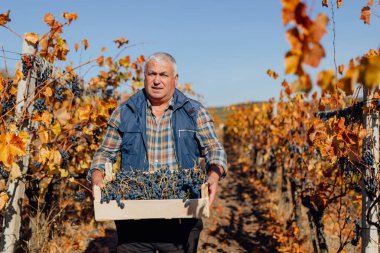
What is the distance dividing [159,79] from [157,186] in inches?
27.8

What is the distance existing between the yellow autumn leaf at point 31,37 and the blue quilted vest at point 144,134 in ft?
3.39

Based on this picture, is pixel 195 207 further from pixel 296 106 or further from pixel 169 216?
pixel 296 106

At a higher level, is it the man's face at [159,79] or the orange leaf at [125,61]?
the orange leaf at [125,61]

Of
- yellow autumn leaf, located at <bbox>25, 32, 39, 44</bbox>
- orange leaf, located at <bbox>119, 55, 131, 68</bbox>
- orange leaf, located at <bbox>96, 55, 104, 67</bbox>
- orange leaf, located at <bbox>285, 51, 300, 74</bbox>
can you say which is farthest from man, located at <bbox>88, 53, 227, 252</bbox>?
orange leaf, located at <bbox>119, 55, 131, 68</bbox>

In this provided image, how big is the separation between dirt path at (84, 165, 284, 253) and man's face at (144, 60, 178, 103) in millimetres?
2510

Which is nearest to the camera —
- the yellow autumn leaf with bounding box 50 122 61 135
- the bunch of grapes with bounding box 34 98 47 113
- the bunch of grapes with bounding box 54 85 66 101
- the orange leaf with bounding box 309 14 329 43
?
the orange leaf with bounding box 309 14 329 43

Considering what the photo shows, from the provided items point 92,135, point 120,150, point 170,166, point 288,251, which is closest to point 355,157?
point 170,166

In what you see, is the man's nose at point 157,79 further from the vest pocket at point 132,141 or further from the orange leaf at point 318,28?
the orange leaf at point 318,28

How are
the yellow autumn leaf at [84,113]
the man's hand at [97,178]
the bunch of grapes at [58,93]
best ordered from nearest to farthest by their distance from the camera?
the man's hand at [97,178]
the yellow autumn leaf at [84,113]
the bunch of grapes at [58,93]

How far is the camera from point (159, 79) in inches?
94.3

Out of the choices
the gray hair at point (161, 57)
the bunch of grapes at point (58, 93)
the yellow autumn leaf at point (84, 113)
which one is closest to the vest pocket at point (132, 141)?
the gray hair at point (161, 57)

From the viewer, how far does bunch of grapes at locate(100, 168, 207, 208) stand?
6.74ft

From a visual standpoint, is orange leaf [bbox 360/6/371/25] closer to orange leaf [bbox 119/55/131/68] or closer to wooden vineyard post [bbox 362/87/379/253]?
wooden vineyard post [bbox 362/87/379/253]

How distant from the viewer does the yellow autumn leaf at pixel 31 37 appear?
2.88 m
